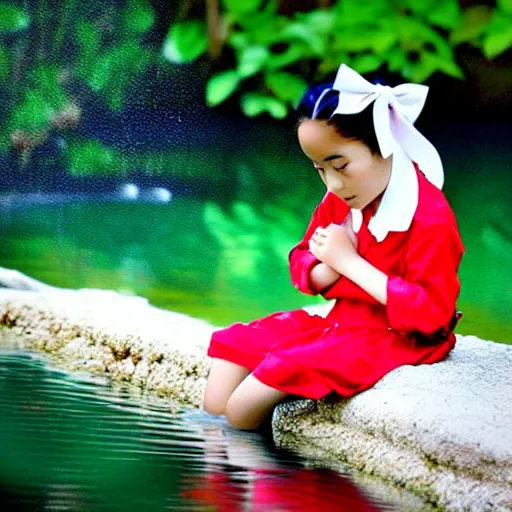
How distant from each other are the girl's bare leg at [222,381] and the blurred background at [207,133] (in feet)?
3.25

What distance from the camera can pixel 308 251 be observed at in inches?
74.2

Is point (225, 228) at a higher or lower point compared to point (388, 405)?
higher

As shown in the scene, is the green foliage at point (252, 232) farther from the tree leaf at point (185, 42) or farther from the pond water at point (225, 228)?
the tree leaf at point (185, 42)

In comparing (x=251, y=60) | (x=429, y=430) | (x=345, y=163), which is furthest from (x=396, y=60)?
(x=429, y=430)

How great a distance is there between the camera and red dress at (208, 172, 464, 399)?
170cm

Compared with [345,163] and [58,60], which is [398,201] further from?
[58,60]

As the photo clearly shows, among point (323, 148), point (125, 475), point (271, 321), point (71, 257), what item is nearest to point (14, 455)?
point (125, 475)

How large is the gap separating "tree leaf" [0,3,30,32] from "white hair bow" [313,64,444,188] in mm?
1600

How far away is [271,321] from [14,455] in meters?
0.49

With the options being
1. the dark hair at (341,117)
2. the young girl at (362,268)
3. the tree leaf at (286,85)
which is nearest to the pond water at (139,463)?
the young girl at (362,268)

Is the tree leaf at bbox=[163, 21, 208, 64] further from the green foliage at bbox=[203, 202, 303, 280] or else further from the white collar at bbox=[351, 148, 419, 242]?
the white collar at bbox=[351, 148, 419, 242]

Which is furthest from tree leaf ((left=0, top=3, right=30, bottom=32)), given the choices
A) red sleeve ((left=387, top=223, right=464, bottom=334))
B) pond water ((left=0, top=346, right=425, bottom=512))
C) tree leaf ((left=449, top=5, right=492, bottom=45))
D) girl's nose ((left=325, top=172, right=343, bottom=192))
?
red sleeve ((left=387, top=223, right=464, bottom=334))

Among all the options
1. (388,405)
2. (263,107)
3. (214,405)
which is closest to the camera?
(388,405)

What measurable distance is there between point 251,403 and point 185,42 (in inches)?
66.0
